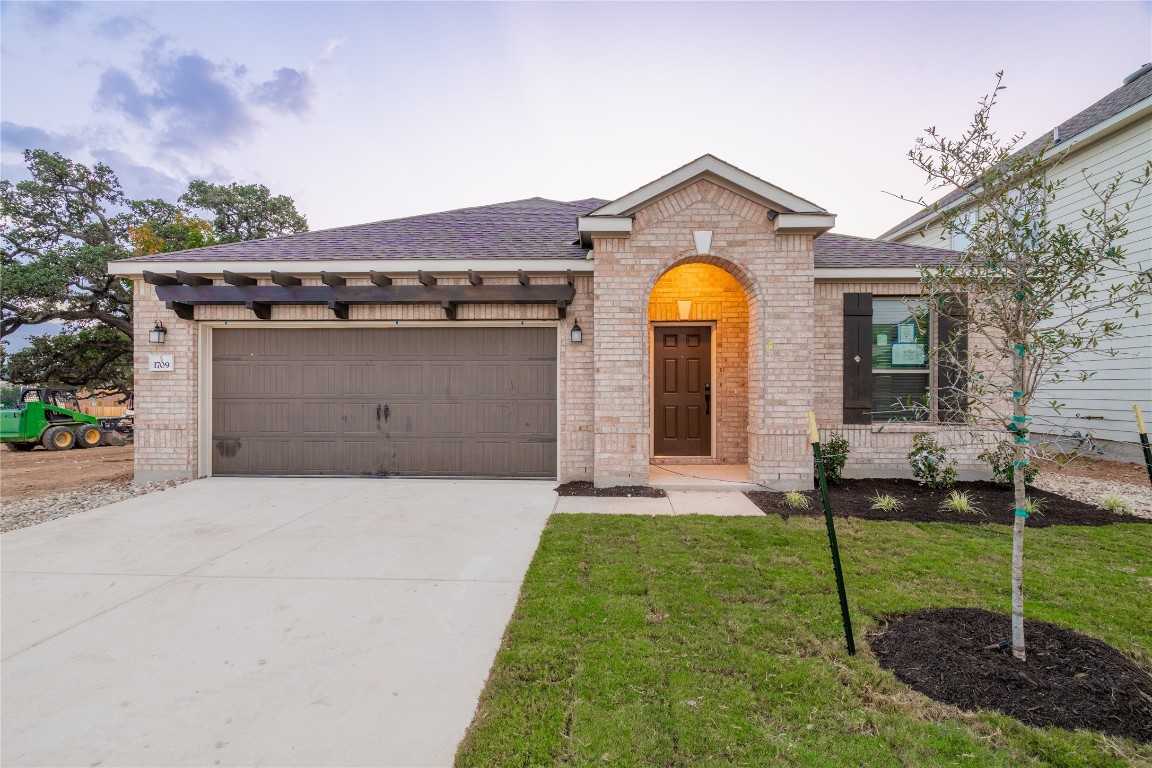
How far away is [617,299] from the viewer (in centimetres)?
672

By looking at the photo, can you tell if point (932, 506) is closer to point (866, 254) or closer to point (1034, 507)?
point (1034, 507)

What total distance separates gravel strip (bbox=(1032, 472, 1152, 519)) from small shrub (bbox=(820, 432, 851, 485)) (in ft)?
9.61

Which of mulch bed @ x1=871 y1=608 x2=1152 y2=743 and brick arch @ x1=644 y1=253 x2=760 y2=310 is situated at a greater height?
brick arch @ x1=644 y1=253 x2=760 y2=310

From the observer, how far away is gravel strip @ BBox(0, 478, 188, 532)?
5632 mm

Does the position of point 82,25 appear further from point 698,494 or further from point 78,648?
point 698,494

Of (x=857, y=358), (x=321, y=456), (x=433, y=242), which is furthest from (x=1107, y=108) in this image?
(x=321, y=456)

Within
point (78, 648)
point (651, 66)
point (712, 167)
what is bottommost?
point (78, 648)

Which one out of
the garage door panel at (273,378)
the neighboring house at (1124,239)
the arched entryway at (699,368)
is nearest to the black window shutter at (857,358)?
the arched entryway at (699,368)

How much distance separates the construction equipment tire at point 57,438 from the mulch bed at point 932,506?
18002 mm

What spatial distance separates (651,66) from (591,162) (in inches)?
249

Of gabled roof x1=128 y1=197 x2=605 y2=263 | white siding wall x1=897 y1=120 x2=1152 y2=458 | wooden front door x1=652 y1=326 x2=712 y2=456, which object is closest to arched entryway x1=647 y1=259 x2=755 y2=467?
wooden front door x1=652 y1=326 x2=712 y2=456

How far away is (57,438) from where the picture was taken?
1287 cm

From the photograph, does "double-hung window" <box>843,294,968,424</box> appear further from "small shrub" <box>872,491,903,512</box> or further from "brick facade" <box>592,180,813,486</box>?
"small shrub" <box>872,491,903,512</box>

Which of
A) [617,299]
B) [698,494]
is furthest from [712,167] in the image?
[698,494]
